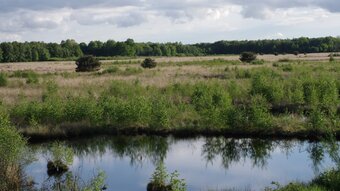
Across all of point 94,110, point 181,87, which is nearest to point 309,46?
point 181,87

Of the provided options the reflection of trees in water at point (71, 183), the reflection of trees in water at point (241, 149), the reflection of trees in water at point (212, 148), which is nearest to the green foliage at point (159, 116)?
the reflection of trees in water at point (212, 148)

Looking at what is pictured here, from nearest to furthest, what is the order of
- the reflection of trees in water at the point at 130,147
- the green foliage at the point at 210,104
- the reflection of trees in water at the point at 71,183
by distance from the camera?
the reflection of trees in water at the point at 71,183 → the reflection of trees in water at the point at 130,147 → the green foliage at the point at 210,104

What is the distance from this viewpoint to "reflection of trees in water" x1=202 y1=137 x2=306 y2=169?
57.2ft

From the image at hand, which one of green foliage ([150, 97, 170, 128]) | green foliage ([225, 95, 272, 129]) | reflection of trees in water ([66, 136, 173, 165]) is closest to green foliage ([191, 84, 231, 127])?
green foliage ([225, 95, 272, 129])

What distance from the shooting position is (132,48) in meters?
113

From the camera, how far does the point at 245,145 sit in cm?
1905

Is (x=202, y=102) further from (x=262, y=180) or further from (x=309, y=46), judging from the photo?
(x=309, y=46)

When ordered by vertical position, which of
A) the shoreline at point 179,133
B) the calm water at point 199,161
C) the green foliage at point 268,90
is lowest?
the calm water at point 199,161

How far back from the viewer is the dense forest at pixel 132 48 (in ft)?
347

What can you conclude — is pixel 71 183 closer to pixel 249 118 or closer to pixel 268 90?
Answer: pixel 249 118

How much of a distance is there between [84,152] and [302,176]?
28.9 ft

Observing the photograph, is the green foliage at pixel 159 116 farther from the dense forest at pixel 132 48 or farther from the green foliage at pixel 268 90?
the dense forest at pixel 132 48

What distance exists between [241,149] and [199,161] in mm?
2237

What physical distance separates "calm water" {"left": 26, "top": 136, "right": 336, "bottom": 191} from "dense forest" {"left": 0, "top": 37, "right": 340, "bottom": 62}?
84.8m
